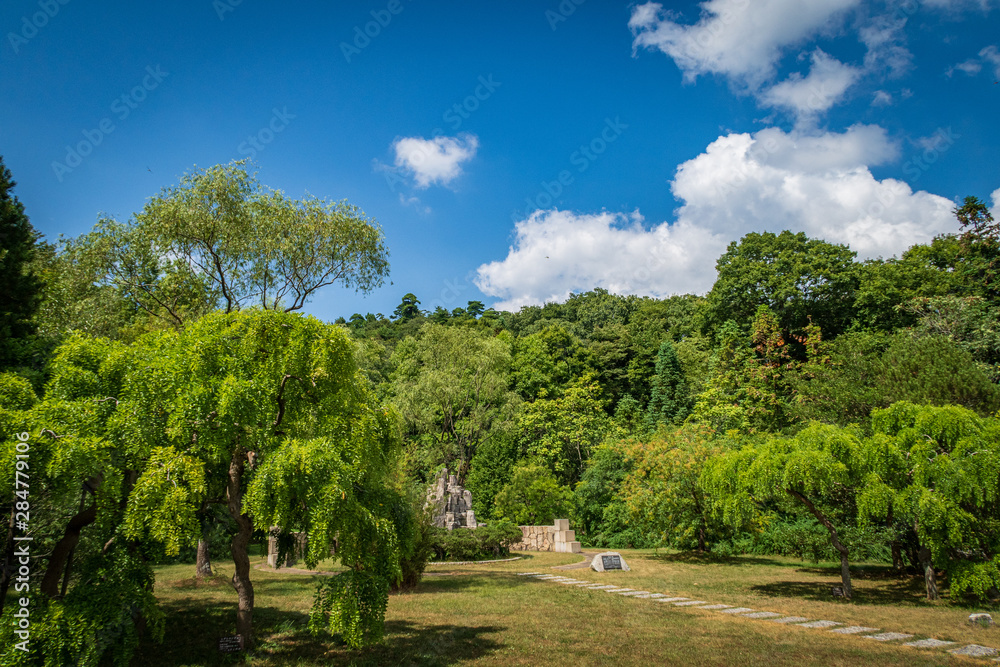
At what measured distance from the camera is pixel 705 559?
19031 millimetres

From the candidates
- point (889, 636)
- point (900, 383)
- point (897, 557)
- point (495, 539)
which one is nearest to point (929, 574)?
point (897, 557)

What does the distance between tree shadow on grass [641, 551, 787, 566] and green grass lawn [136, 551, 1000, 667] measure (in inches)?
124

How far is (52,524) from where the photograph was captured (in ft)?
22.0

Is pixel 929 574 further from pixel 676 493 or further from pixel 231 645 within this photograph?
pixel 231 645

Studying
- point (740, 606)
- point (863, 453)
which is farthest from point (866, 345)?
point (740, 606)

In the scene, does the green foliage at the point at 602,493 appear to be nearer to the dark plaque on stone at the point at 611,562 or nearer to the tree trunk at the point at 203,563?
the dark plaque on stone at the point at 611,562

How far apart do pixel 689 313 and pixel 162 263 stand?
142 feet

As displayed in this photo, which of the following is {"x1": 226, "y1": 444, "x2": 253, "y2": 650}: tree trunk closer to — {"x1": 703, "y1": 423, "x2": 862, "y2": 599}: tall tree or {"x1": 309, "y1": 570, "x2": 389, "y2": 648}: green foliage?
{"x1": 309, "y1": 570, "x2": 389, "y2": 648}: green foliage

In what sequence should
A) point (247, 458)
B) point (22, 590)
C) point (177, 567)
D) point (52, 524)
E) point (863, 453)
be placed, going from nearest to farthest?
point (22, 590) → point (52, 524) → point (247, 458) → point (863, 453) → point (177, 567)

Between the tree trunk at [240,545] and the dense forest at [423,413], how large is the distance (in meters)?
0.05

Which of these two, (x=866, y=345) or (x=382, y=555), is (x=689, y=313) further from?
(x=382, y=555)

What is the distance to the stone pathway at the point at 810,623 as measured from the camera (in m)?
7.66

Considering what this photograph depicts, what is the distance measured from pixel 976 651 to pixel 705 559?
1204 centimetres

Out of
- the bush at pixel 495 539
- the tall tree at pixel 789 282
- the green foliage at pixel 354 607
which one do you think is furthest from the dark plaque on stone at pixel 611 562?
the tall tree at pixel 789 282
